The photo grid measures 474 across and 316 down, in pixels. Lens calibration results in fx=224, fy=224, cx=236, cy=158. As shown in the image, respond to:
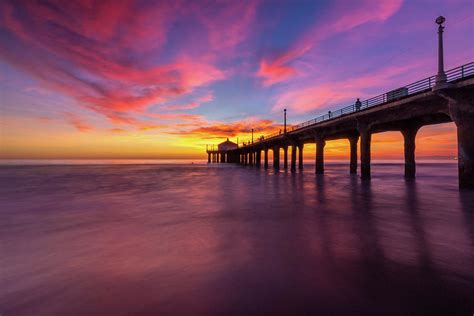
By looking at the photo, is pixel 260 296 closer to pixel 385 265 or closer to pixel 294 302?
pixel 294 302

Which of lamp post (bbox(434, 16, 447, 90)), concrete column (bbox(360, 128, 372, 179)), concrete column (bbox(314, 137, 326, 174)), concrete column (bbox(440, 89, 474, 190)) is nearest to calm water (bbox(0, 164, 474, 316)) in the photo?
concrete column (bbox(440, 89, 474, 190))

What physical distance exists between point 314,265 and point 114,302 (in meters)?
3.71

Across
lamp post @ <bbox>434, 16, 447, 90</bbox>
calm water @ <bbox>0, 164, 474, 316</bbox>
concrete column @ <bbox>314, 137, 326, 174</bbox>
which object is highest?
lamp post @ <bbox>434, 16, 447, 90</bbox>

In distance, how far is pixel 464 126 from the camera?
579 inches

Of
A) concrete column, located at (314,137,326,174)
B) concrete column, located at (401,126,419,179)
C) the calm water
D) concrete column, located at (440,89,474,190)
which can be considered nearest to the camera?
the calm water

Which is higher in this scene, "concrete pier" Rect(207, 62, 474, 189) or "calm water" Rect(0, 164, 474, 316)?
"concrete pier" Rect(207, 62, 474, 189)

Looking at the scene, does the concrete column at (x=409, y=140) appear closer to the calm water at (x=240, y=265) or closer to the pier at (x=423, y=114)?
the pier at (x=423, y=114)

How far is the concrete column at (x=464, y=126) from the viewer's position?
14547 millimetres

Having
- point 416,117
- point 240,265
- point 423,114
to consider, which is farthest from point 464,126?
point 240,265

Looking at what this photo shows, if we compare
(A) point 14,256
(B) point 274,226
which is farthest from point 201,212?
(A) point 14,256

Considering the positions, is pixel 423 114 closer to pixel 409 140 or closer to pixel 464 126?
pixel 464 126

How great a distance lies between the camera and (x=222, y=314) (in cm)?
319

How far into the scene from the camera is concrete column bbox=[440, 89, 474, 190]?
1455cm

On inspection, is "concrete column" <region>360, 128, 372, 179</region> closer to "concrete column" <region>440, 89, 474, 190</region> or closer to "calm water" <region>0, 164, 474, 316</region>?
"concrete column" <region>440, 89, 474, 190</region>
